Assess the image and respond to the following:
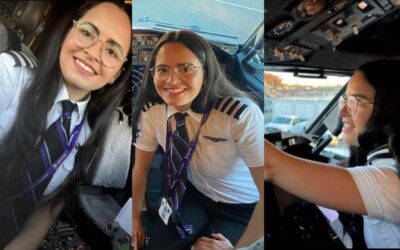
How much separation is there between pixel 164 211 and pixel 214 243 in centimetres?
36

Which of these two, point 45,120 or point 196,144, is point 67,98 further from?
point 196,144

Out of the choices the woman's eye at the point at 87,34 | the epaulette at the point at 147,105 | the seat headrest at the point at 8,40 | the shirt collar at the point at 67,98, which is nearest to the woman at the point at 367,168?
the epaulette at the point at 147,105

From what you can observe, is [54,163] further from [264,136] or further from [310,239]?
[310,239]

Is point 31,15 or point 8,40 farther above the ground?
point 31,15

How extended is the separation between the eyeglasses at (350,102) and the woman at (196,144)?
0.48 metres

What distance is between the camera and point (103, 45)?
294 cm

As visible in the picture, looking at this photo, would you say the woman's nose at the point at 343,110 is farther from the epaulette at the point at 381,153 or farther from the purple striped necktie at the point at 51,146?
the purple striped necktie at the point at 51,146

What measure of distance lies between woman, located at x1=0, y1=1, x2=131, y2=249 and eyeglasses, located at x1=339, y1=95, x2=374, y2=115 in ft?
4.33

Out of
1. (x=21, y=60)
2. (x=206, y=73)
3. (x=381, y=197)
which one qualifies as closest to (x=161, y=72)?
(x=206, y=73)

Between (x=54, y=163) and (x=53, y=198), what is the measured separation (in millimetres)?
220

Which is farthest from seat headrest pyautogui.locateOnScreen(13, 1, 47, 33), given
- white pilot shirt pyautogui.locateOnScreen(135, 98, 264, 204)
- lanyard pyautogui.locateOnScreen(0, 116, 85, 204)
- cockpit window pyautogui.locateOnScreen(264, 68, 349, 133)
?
cockpit window pyautogui.locateOnScreen(264, 68, 349, 133)

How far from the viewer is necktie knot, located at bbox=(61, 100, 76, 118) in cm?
301

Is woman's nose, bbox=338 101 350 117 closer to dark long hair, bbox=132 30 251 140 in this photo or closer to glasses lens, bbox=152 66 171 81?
dark long hair, bbox=132 30 251 140

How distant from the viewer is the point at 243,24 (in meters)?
2.88
